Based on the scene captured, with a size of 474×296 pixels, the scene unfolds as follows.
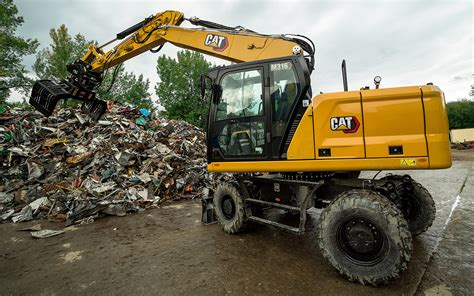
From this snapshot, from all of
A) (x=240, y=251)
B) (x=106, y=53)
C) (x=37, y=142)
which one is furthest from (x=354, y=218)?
(x=37, y=142)

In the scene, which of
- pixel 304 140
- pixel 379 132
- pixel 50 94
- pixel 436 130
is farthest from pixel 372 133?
pixel 50 94

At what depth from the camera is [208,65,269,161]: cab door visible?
12.6 feet

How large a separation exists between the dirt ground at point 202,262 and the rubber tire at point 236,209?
195mm

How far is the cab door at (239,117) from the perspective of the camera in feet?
12.6

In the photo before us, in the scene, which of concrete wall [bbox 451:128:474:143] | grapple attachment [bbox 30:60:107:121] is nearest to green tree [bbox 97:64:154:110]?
grapple attachment [bbox 30:60:107:121]

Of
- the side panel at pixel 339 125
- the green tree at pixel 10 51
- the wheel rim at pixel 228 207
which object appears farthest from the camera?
the green tree at pixel 10 51

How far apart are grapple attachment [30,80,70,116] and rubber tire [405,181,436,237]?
7.39m

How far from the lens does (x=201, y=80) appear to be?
413 centimetres

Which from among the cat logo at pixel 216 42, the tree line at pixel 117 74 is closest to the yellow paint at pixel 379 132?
the cat logo at pixel 216 42

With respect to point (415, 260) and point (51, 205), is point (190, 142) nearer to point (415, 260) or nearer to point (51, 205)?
point (51, 205)

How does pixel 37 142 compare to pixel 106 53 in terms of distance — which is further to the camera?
pixel 37 142

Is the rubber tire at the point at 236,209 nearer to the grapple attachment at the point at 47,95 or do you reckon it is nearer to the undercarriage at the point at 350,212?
the undercarriage at the point at 350,212

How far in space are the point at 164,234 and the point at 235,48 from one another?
3.85m

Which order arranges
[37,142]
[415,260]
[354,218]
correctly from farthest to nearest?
[37,142]
[415,260]
[354,218]
